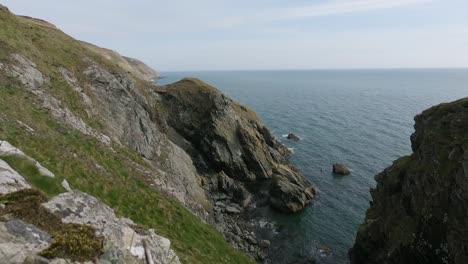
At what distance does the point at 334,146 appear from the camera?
91.4 m

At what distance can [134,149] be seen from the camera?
4350cm

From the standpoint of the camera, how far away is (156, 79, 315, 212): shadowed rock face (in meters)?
63.6

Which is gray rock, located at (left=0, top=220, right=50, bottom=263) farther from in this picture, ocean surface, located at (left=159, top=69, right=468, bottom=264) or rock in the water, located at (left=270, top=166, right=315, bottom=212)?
rock in the water, located at (left=270, top=166, right=315, bottom=212)

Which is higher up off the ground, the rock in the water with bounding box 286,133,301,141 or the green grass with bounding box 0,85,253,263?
the green grass with bounding box 0,85,253,263

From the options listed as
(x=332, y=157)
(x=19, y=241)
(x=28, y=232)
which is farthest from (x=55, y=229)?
(x=332, y=157)

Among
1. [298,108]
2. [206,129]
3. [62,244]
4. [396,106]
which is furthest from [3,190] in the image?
[396,106]

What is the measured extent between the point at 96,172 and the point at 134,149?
1950cm

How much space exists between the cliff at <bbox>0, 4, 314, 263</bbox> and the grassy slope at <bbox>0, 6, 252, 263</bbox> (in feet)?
0.31


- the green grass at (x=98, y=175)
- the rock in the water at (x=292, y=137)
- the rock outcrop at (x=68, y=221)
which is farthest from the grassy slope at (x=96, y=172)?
the rock in the water at (x=292, y=137)

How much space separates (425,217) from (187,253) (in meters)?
25.2

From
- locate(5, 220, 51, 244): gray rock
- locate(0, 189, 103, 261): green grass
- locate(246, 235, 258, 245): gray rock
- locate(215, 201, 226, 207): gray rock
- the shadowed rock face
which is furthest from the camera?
the shadowed rock face

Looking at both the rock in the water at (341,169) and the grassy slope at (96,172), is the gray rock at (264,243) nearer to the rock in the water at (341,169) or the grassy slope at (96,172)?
the grassy slope at (96,172)

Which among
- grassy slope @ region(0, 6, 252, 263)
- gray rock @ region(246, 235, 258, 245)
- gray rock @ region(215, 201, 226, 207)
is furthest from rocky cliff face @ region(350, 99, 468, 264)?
gray rock @ region(215, 201, 226, 207)

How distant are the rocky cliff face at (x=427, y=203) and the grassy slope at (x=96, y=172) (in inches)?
710
